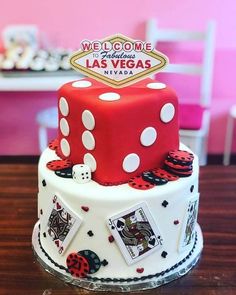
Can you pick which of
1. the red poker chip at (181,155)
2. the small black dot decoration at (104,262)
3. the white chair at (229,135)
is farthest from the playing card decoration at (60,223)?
the white chair at (229,135)

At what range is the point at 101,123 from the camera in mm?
1165

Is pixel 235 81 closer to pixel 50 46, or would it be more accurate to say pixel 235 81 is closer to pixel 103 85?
pixel 50 46

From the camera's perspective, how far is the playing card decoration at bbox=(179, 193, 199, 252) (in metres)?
1.27

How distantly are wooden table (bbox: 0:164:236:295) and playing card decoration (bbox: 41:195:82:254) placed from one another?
0.27 feet

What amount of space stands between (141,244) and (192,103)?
1.83m

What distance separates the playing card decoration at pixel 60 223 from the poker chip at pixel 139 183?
162mm

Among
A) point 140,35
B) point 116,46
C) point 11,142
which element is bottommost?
point 11,142

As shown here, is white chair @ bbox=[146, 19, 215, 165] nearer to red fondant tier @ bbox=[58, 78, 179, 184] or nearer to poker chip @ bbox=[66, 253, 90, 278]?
red fondant tier @ bbox=[58, 78, 179, 184]

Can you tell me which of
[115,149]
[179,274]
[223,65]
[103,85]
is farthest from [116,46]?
[223,65]

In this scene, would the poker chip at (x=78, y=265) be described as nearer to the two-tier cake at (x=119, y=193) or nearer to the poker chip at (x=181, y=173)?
the two-tier cake at (x=119, y=193)

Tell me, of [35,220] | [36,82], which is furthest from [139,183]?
A: [36,82]

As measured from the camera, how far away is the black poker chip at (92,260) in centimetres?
120

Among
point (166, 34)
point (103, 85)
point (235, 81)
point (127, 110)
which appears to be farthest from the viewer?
point (235, 81)

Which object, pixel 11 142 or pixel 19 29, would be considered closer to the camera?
pixel 19 29
